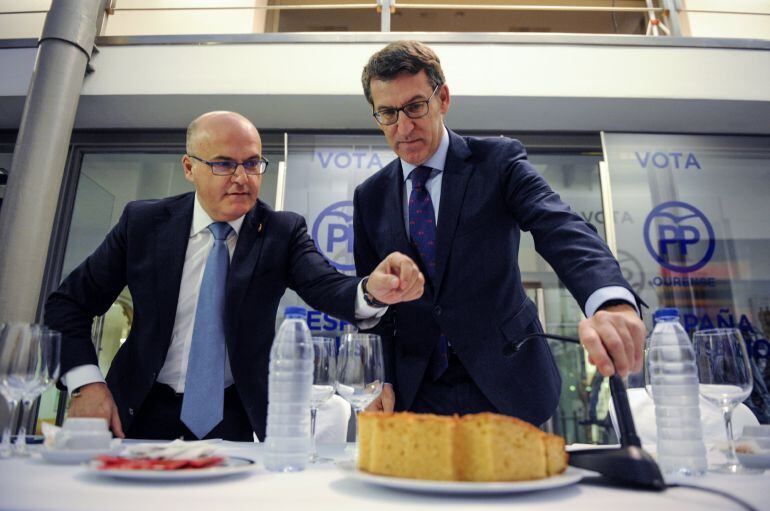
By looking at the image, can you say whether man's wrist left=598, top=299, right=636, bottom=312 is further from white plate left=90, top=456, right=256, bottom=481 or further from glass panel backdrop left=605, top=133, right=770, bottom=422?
glass panel backdrop left=605, top=133, right=770, bottom=422

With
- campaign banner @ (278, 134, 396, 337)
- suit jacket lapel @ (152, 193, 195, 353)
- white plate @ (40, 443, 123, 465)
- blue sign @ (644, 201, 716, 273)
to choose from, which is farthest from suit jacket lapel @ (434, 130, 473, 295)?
blue sign @ (644, 201, 716, 273)

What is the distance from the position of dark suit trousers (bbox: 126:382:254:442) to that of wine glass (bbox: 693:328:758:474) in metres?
1.20

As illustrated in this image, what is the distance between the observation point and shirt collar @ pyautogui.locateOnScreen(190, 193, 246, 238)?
1789 millimetres

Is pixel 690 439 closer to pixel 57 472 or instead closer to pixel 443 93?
Answer: pixel 57 472

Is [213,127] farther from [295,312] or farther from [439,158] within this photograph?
[295,312]

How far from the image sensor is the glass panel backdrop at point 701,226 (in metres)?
3.53

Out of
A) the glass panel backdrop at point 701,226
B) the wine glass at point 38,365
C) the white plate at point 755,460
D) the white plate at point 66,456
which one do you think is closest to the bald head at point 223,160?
the wine glass at point 38,365

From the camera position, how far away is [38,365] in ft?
3.29

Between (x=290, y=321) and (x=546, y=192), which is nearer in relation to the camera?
(x=290, y=321)

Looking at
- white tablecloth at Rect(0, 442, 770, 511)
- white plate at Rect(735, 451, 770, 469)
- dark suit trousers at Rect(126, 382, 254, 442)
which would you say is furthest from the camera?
dark suit trousers at Rect(126, 382, 254, 442)

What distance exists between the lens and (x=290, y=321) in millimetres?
940

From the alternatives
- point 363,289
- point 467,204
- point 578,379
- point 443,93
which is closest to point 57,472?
point 363,289

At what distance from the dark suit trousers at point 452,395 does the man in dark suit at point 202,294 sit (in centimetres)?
27

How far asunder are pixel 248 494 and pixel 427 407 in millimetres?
943
